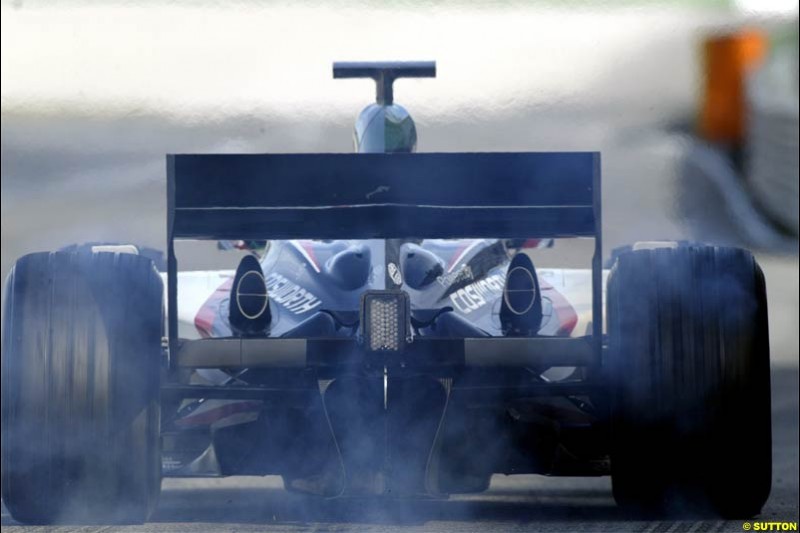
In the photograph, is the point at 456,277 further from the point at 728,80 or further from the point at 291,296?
the point at 728,80

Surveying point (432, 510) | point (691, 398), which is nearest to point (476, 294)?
point (432, 510)

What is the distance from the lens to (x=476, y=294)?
8188 millimetres

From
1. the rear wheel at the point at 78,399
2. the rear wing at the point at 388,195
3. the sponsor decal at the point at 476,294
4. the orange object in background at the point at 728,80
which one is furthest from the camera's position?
the orange object in background at the point at 728,80

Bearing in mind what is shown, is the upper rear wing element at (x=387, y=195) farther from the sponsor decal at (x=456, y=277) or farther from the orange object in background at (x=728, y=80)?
the orange object in background at (x=728, y=80)

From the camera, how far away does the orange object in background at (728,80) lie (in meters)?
12.4

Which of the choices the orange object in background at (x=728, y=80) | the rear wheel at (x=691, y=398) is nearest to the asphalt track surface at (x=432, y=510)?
the rear wheel at (x=691, y=398)

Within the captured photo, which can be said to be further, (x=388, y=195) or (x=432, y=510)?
(x=432, y=510)

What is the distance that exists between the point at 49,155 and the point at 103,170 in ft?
1.37

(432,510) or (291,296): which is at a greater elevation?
(291,296)

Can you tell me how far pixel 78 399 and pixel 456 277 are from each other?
2030 millimetres

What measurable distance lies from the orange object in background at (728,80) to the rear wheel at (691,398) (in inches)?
206

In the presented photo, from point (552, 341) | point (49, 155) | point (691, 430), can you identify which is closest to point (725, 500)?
point (691, 430)

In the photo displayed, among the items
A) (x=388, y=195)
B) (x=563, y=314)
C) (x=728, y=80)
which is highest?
(x=728, y=80)

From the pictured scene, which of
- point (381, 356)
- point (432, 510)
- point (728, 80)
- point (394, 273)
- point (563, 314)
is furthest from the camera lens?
point (728, 80)
